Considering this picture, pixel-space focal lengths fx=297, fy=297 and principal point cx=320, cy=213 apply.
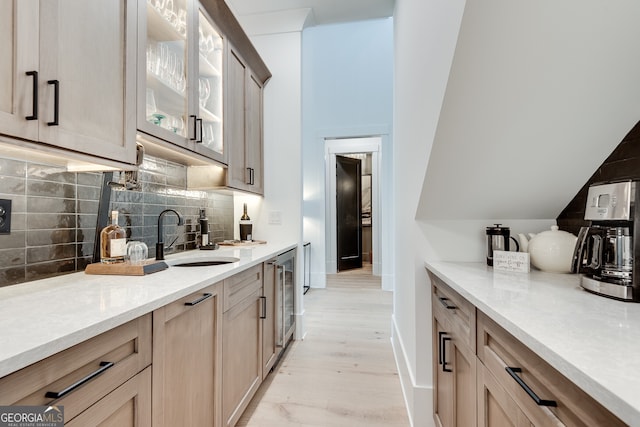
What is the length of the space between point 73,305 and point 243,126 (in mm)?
1861

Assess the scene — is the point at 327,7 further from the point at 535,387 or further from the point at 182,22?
the point at 535,387

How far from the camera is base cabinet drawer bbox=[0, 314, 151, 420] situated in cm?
53

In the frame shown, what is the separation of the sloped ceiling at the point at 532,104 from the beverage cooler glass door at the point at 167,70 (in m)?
1.29

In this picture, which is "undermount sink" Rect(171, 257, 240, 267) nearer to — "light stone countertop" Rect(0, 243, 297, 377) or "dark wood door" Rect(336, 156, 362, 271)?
"light stone countertop" Rect(0, 243, 297, 377)

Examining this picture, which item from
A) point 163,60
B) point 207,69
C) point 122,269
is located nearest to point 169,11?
point 163,60

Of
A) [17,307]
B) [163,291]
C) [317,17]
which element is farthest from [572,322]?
[317,17]

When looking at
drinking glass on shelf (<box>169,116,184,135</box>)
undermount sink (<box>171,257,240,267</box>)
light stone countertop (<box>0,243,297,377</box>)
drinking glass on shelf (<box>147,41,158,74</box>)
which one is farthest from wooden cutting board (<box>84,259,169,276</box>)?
drinking glass on shelf (<box>147,41,158,74</box>)

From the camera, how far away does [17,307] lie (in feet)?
2.51

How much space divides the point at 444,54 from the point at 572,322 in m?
0.92

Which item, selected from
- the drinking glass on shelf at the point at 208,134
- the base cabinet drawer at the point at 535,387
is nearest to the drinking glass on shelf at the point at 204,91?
the drinking glass on shelf at the point at 208,134

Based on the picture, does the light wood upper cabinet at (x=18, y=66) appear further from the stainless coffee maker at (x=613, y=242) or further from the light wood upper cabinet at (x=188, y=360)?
the stainless coffee maker at (x=613, y=242)

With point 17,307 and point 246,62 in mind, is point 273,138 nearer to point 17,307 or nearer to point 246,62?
point 246,62

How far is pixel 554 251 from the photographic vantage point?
1272 millimetres

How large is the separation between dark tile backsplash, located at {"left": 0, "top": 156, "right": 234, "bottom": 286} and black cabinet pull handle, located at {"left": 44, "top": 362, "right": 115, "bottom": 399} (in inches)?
25.5
